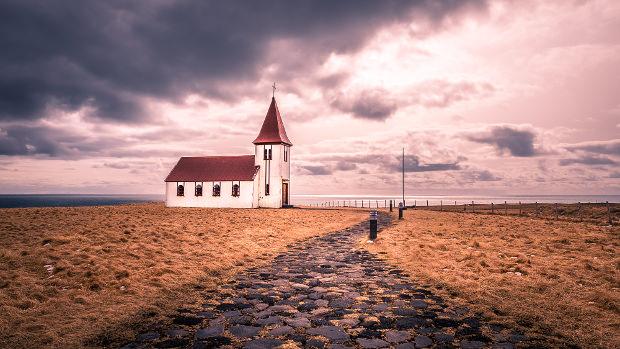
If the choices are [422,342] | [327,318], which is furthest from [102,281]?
[422,342]

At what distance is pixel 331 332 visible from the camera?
4582 millimetres

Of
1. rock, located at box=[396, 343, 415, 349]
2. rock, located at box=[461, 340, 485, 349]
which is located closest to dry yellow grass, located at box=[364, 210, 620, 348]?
rock, located at box=[461, 340, 485, 349]

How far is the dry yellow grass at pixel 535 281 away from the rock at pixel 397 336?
5.02 ft

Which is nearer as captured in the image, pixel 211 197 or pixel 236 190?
pixel 236 190

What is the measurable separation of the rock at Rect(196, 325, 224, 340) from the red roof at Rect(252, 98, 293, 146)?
39150 millimetres

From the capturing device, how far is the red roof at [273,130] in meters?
43.9

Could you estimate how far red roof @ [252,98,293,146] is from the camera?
4394 cm

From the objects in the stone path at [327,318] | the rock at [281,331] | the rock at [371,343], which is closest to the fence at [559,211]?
the stone path at [327,318]

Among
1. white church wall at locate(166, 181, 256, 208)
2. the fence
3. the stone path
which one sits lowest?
the fence

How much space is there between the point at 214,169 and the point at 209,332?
43.7 meters

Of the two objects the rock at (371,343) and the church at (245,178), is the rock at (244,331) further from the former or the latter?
the church at (245,178)

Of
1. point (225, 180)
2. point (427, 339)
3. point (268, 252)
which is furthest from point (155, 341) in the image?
point (225, 180)

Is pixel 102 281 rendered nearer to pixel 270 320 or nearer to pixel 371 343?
pixel 270 320

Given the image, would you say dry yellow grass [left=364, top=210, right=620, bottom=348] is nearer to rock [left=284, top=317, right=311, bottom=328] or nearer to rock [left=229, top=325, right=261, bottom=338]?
rock [left=284, top=317, right=311, bottom=328]
